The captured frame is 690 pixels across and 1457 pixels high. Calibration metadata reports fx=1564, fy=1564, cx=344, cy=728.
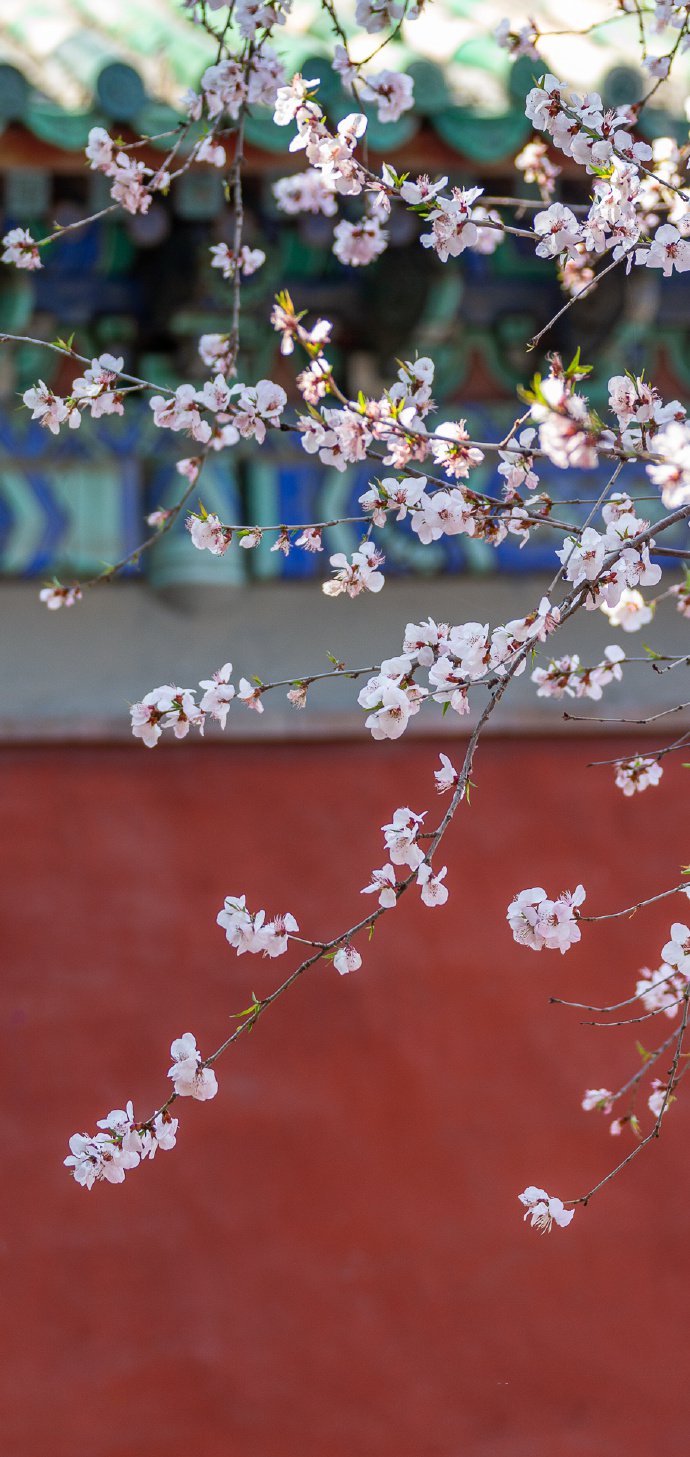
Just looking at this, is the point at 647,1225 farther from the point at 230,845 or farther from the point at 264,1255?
the point at 230,845

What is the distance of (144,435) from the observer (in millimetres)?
2920

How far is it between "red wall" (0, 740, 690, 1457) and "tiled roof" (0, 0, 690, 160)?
105cm

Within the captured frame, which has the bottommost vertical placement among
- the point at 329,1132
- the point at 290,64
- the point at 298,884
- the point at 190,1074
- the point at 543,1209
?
the point at 543,1209

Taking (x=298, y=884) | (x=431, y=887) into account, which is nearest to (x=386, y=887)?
(x=431, y=887)

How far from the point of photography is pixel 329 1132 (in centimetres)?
268

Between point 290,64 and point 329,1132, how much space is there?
1.76 metres

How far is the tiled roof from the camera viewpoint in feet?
7.73

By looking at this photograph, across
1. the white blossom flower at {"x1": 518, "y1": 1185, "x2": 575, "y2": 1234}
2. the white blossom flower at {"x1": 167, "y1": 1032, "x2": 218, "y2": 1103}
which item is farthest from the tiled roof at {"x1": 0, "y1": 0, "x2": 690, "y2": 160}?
the white blossom flower at {"x1": 518, "y1": 1185, "x2": 575, "y2": 1234}

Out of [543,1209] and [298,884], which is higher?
[298,884]

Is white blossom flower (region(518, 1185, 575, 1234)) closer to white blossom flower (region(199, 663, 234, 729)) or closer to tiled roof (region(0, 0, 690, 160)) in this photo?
white blossom flower (region(199, 663, 234, 729))

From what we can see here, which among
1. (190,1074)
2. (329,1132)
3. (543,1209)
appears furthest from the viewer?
(329,1132)

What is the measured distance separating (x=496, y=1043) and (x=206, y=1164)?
54 cm

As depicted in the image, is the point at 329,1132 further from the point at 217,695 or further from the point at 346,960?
the point at 217,695

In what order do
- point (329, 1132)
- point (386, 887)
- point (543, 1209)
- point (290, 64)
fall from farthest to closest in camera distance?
point (329, 1132) → point (290, 64) → point (543, 1209) → point (386, 887)
